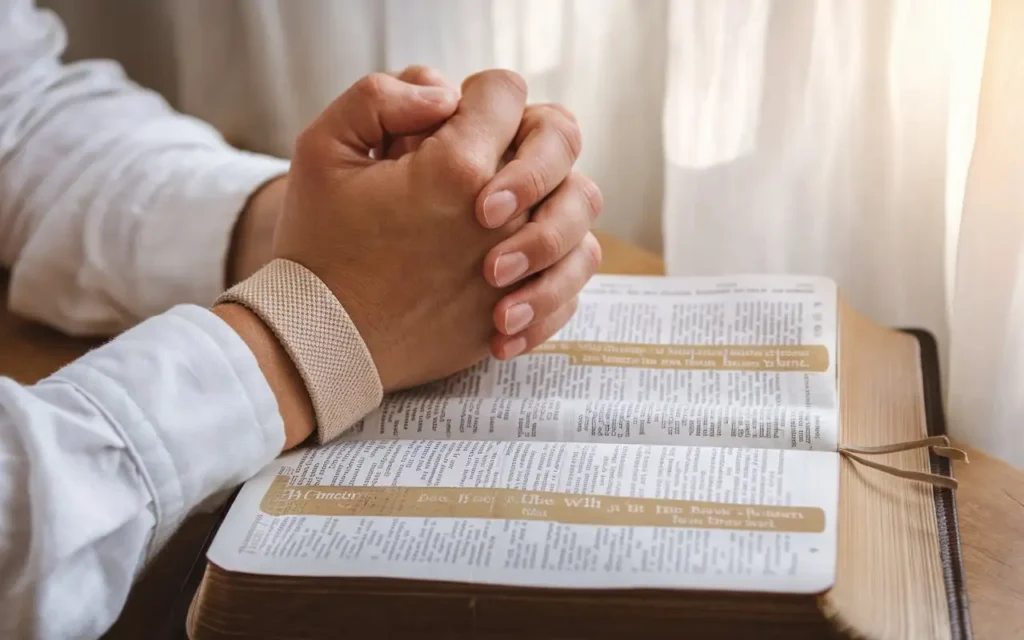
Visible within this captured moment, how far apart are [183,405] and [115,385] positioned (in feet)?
0.11

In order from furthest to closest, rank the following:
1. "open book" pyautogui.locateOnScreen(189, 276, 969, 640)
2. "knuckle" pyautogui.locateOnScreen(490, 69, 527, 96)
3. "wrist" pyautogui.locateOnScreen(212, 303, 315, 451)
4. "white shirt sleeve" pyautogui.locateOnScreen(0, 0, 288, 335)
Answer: "white shirt sleeve" pyautogui.locateOnScreen(0, 0, 288, 335)
"knuckle" pyautogui.locateOnScreen(490, 69, 527, 96)
"wrist" pyautogui.locateOnScreen(212, 303, 315, 451)
"open book" pyautogui.locateOnScreen(189, 276, 969, 640)

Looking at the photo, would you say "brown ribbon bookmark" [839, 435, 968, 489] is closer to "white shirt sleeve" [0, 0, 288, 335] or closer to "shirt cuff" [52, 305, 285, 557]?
"shirt cuff" [52, 305, 285, 557]

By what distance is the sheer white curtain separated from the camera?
659mm

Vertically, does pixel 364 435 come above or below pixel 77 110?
below

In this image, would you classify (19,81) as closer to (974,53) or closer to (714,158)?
(714,158)

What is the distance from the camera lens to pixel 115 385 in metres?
0.50

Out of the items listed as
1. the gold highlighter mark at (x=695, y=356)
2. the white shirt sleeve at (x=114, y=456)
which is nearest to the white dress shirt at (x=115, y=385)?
the white shirt sleeve at (x=114, y=456)

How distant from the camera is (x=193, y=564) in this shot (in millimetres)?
529

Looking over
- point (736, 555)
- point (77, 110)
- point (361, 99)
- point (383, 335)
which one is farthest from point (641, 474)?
point (77, 110)

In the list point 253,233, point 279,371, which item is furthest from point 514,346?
point 253,233

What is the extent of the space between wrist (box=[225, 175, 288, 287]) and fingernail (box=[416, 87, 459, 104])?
0.56 ft

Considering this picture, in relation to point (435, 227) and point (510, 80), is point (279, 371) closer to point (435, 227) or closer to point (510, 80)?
point (435, 227)

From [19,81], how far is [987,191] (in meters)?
0.75

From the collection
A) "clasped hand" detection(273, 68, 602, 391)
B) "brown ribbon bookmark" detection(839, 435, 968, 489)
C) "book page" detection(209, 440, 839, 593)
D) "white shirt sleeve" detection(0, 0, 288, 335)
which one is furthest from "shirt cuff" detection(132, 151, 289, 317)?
"brown ribbon bookmark" detection(839, 435, 968, 489)
